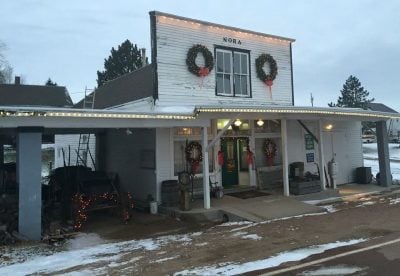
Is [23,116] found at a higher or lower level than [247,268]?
higher

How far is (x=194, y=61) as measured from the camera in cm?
1539

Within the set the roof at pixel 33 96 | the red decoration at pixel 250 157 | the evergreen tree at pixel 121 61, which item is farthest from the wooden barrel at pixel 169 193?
the evergreen tree at pixel 121 61

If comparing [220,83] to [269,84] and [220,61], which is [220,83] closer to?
[220,61]

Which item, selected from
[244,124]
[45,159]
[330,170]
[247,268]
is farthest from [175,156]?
[45,159]

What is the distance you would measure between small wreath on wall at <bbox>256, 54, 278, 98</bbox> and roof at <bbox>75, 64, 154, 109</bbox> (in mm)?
4449

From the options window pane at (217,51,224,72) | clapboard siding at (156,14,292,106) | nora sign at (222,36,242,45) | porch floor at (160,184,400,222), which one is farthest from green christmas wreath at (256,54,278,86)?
porch floor at (160,184,400,222)

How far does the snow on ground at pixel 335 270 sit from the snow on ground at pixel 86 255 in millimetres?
3290

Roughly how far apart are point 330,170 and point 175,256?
10.3m

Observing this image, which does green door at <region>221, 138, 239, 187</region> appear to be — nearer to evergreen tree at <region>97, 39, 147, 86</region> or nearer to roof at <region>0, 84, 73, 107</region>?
roof at <region>0, 84, 73, 107</region>

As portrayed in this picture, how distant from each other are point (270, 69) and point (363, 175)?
6610 mm

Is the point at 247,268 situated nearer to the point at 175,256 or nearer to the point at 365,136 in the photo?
the point at 175,256

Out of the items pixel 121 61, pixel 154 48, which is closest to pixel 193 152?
pixel 154 48

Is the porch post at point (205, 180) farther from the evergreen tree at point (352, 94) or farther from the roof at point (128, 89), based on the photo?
the evergreen tree at point (352, 94)

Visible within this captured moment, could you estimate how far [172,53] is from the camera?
15.0 meters
